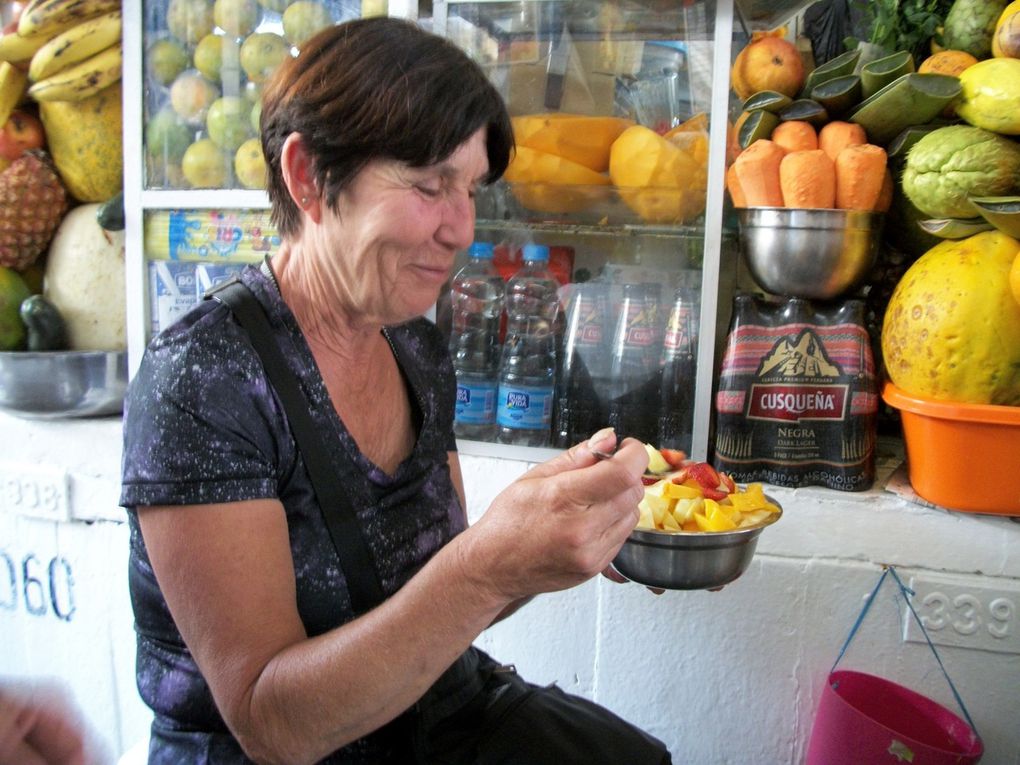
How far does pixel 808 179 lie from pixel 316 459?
42.7 inches

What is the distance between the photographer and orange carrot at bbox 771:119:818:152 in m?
1.59

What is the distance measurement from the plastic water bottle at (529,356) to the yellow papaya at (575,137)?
23 cm

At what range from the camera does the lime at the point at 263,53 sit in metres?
1.94

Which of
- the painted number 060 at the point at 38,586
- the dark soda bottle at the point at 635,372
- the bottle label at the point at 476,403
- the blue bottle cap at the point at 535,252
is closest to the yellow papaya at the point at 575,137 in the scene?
the blue bottle cap at the point at 535,252

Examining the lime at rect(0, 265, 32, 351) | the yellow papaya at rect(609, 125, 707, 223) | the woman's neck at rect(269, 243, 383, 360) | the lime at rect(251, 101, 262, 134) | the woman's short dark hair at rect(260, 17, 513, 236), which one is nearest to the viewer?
the woman's short dark hair at rect(260, 17, 513, 236)

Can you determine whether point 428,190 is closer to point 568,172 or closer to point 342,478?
point 342,478

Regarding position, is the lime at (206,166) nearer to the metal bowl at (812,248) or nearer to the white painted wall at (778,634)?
the white painted wall at (778,634)

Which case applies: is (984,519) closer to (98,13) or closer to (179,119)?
(179,119)

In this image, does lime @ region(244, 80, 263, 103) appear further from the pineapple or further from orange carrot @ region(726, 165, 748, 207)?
orange carrot @ region(726, 165, 748, 207)

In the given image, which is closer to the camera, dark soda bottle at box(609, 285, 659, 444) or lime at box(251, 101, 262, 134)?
dark soda bottle at box(609, 285, 659, 444)

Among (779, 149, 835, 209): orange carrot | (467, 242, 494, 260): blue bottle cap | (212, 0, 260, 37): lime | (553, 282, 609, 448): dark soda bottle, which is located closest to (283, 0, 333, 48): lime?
(212, 0, 260, 37): lime

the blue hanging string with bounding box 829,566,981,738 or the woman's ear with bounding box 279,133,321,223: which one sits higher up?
the woman's ear with bounding box 279,133,321,223

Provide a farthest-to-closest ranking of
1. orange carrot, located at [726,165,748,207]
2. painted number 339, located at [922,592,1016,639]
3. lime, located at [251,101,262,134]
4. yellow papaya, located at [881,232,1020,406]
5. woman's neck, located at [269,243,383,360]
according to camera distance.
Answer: lime, located at [251,101,262,134] < orange carrot, located at [726,165,748,207] < painted number 339, located at [922,592,1016,639] < yellow papaya, located at [881,232,1020,406] < woman's neck, located at [269,243,383,360]

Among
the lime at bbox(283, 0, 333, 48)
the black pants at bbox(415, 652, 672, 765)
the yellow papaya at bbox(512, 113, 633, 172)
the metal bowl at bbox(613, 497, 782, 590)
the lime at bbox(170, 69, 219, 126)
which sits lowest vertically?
the black pants at bbox(415, 652, 672, 765)
